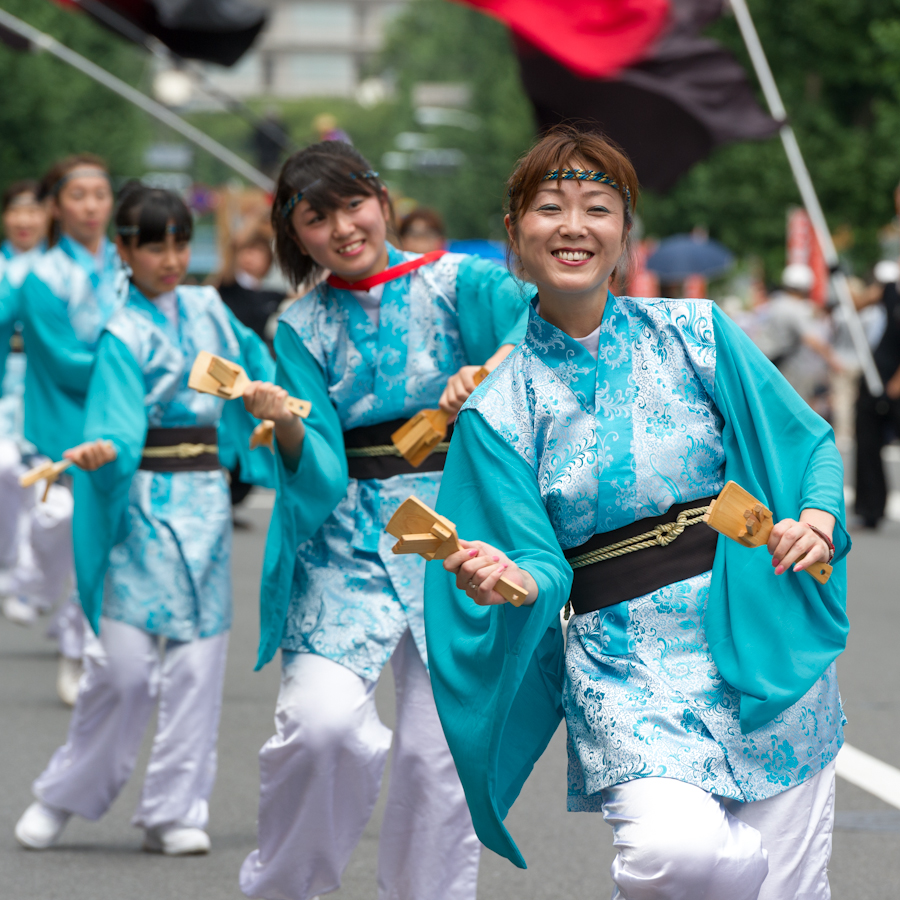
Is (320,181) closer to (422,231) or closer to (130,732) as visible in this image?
(130,732)

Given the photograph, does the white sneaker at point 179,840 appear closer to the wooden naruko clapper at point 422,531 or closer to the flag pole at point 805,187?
the wooden naruko clapper at point 422,531

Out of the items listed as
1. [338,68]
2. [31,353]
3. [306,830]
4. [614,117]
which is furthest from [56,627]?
[338,68]

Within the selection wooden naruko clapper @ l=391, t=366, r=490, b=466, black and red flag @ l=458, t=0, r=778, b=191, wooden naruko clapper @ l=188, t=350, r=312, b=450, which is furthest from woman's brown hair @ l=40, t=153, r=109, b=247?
black and red flag @ l=458, t=0, r=778, b=191

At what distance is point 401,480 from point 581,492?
0.99 m

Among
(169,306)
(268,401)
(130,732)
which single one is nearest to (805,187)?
(169,306)

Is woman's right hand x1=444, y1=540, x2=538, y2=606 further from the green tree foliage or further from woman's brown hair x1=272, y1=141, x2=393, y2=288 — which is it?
the green tree foliage

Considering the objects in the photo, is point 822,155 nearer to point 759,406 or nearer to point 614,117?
point 614,117

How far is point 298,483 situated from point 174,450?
1.17 m

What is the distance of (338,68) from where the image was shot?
13288cm

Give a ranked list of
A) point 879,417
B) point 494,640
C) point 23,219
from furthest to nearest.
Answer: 1. point 879,417
2. point 23,219
3. point 494,640

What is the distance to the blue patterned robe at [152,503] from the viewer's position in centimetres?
452

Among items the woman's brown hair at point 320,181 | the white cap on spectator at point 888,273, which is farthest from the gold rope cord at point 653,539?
the white cap on spectator at point 888,273

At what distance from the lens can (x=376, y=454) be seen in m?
3.75

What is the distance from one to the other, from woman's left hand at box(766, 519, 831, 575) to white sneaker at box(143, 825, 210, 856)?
2390 mm
